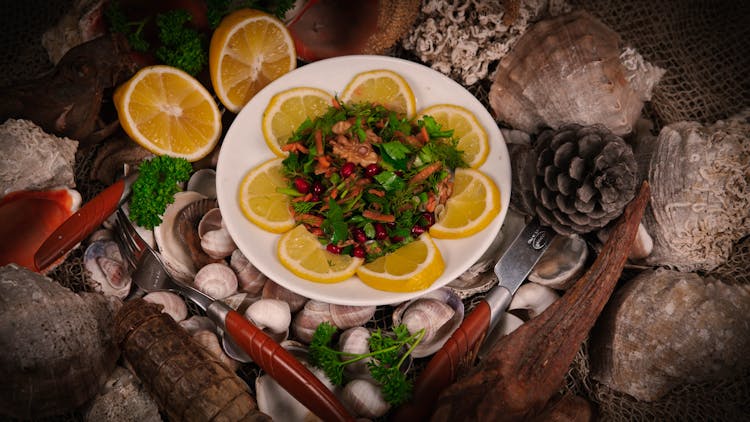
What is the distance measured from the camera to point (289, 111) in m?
3.16

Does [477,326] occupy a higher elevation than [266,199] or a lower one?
lower

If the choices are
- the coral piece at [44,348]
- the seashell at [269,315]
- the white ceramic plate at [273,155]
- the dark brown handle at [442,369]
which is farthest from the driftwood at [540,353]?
the coral piece at [44,348]

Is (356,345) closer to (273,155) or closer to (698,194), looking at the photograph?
(273,155)

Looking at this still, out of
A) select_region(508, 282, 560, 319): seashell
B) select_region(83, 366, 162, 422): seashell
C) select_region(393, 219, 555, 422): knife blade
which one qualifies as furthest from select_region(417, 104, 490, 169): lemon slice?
select_region(83, 366, 162, 422): seashell

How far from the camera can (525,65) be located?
3328mm

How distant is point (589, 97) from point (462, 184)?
88 centimetres

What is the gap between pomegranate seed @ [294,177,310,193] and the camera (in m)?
2.98

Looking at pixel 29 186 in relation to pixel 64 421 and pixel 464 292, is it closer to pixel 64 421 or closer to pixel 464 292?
pixel 64 421

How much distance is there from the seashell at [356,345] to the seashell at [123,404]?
972 mm

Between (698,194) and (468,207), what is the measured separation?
1.19 meters

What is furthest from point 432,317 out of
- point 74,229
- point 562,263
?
point 74,229

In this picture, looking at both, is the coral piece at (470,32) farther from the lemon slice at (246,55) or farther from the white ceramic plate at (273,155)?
the lemon slice at (246,55)

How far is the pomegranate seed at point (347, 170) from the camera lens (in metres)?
2.93

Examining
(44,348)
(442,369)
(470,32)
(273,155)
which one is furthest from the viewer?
(470,32)
